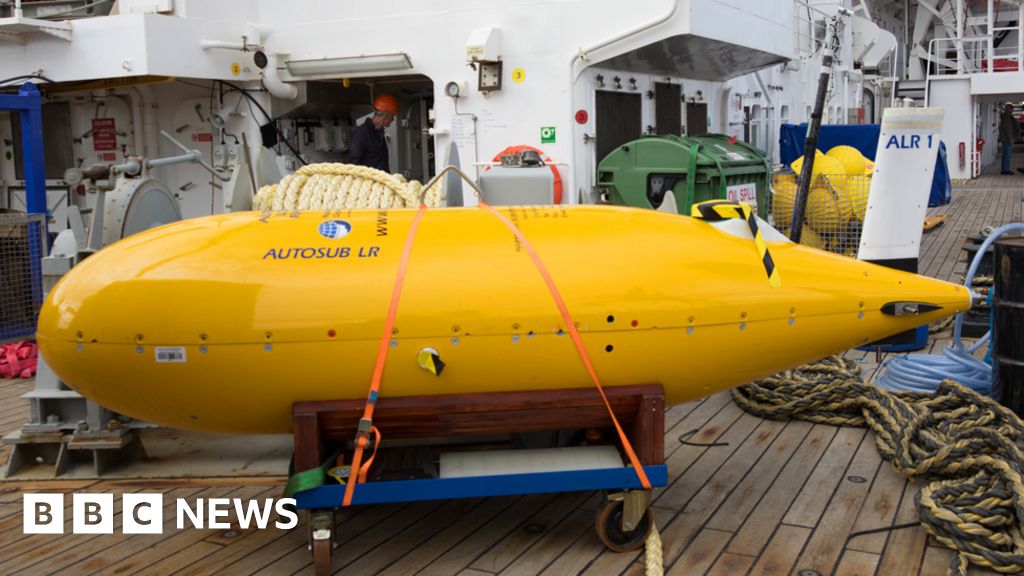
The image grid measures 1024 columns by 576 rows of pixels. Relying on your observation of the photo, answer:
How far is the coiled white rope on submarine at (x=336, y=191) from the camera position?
5.50 meters

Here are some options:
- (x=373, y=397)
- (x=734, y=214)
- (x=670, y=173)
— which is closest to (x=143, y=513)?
(x=373, y=397)

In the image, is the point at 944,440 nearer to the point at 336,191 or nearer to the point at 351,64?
the point at 336,191

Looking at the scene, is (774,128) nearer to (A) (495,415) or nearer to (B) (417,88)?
(B) (417,88)

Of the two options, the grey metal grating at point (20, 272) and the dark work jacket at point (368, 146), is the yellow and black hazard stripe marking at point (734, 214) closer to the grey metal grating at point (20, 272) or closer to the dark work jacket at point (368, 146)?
the grey metal grating at point (20, 272)

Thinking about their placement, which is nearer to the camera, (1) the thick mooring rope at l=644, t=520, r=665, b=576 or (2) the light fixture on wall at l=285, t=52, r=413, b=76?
(1) the thick mooring rope at l=644, t=520, r=665, b=576

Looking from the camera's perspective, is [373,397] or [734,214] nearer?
[373,397]

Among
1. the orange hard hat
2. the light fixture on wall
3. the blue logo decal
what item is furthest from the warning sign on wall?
the blue logo decal

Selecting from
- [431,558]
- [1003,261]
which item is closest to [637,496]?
[431,558]

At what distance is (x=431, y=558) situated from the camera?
370 cm

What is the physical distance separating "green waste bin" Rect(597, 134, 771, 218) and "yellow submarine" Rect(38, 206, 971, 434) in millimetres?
4227

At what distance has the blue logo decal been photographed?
3656 millimetres

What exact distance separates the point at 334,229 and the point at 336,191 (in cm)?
192

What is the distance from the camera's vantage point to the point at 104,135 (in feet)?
30.8

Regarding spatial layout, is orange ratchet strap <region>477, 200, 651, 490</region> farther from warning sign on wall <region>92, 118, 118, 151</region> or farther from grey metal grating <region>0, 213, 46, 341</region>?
warning sign on wall <region>92, 118, 118, 151</region>
